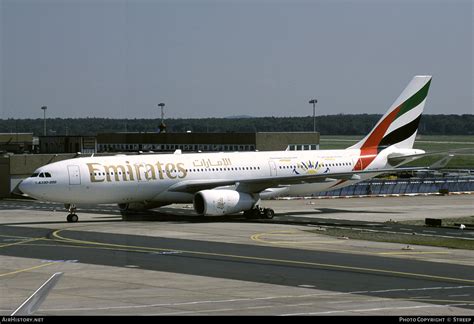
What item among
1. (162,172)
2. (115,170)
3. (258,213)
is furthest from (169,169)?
(258,213)

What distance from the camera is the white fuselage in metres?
58.0

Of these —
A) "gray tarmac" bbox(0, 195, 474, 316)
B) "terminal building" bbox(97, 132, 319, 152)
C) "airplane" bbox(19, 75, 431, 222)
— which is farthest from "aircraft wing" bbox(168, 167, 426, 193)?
"terminal building" bbox(97, 132, 319, 152)

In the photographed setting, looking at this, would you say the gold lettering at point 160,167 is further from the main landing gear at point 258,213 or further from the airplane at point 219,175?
the main landing gear at point 258,213

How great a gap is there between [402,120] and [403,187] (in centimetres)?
1792

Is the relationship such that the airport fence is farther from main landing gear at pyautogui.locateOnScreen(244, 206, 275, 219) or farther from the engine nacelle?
the engine nacelle

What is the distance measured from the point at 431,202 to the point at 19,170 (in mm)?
38682

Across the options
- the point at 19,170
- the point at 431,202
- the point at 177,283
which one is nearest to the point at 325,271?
the point at 177,283

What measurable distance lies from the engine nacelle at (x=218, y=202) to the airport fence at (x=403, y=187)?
2644cm

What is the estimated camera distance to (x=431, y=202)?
7862cm

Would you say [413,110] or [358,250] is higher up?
[413,110]

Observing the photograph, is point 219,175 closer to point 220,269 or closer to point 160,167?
point 160,167

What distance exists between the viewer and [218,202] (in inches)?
2349

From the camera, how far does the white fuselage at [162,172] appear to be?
58.0 m

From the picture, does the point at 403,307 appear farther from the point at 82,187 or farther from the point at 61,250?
the point at 82,187
